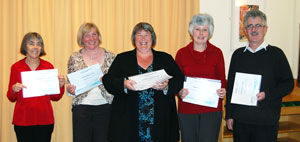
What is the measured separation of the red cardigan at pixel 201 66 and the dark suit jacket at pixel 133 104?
180mm

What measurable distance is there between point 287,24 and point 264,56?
3.11m

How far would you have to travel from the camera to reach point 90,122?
334cm

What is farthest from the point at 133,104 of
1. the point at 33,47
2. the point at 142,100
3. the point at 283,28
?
the point at 283,28

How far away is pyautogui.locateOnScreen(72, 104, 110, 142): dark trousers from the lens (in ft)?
10.9

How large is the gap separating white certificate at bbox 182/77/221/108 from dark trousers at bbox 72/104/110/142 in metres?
1.08

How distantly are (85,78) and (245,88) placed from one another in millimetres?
1831

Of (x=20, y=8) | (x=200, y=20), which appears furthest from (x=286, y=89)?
(x=20, y=8)

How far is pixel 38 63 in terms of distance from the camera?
331 cm

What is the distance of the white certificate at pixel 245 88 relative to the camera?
9.36 feet

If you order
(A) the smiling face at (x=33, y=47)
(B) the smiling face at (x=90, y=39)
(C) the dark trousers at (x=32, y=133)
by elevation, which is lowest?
(C) the dark trousers at (x=32, y=133)

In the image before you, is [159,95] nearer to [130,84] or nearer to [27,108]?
[130,84]

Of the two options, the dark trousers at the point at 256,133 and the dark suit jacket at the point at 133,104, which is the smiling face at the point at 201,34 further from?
the dark trousers at the point at 256,133

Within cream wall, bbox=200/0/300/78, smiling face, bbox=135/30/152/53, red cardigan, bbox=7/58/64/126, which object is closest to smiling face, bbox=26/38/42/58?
red cardigan, bbox=7/58/64/126

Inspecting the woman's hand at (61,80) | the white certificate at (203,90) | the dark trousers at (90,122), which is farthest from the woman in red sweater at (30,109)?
the white certificate at (203,90)
